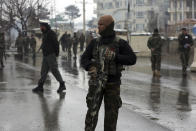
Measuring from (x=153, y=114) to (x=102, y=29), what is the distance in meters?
3.36

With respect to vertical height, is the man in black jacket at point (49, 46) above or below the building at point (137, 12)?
below

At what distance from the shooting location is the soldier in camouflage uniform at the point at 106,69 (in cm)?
536

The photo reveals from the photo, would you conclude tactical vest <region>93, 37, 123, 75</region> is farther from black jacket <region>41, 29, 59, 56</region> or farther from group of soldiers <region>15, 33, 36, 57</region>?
group of soldiers <region>15, 33, 36, 57</region>

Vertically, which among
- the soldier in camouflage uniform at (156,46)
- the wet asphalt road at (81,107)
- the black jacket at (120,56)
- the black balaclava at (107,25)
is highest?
the black balaclava at (107,25)

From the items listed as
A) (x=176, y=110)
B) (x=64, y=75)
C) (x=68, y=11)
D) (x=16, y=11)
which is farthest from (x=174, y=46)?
(x=68, y=11)

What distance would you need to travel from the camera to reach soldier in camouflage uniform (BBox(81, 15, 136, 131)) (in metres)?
5.36

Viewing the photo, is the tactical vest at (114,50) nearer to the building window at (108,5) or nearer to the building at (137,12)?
the building at (137,12)

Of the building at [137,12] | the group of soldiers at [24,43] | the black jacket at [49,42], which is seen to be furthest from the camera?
the building at [137,12]

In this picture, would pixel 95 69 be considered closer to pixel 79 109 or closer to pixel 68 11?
pixel 79 109

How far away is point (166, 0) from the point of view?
103688 mm

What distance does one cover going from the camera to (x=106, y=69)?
537cm

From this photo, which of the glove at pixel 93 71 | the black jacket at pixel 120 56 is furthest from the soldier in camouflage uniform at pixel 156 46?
the glove at pixel 93 71

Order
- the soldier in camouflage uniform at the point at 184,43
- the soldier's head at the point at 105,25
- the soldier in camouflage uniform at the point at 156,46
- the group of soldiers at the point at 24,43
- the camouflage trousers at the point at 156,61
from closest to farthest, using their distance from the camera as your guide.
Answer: the soldier's head at the point at 105,25 → the soldier in camouflage uniform at the point at 156,46 → the camouflage trousers at the point at 156,61 → the soldier in camouflage uniform at the point at 184,43 → the group of soldiers at the point at 24,43

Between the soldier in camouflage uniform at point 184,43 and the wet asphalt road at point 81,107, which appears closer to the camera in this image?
the wet asphalt road at point 81,107
